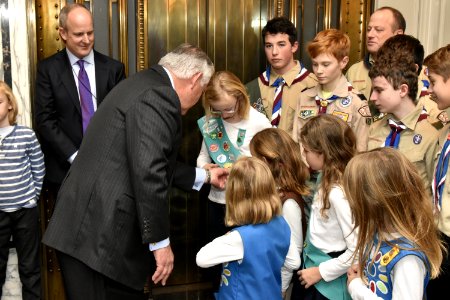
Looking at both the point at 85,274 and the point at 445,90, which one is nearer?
the point at 85,274

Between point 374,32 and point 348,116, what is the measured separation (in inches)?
26.9

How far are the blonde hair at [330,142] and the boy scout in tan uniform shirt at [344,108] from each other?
51 cm

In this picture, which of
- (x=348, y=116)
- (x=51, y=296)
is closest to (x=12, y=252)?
(x=51, y=296)

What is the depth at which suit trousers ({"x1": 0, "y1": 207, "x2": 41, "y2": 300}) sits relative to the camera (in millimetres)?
3357

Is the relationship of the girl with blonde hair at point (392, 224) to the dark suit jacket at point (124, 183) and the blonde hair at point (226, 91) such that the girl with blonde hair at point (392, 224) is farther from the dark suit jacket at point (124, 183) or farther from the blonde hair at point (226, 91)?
the blonde hair at point (226, 91)

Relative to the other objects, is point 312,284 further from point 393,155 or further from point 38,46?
point 38,46

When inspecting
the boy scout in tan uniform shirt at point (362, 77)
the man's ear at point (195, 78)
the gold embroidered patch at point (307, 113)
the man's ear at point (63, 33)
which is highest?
the man's ear at point (63, 33)

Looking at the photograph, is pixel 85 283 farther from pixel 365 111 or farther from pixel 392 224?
pixel 365 111

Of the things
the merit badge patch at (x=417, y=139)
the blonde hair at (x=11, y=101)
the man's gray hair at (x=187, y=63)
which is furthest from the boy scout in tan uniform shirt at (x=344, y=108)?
the blonde hair at (x=11, y=101)

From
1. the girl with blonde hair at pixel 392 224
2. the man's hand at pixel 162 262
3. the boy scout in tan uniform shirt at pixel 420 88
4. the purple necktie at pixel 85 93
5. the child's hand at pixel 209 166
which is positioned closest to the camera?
the girl with blonde hair at pixel 392 224

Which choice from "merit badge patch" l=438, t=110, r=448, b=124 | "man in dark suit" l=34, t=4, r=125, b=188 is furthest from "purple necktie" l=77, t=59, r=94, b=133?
"merit badge patch" l=438, t=110, r=448, b=124

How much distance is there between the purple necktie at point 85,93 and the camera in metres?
3.48

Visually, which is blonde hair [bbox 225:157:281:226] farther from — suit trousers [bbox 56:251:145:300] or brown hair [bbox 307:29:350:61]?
brown hair [bbox 307:29:350:61]

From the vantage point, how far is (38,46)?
3.57 m
